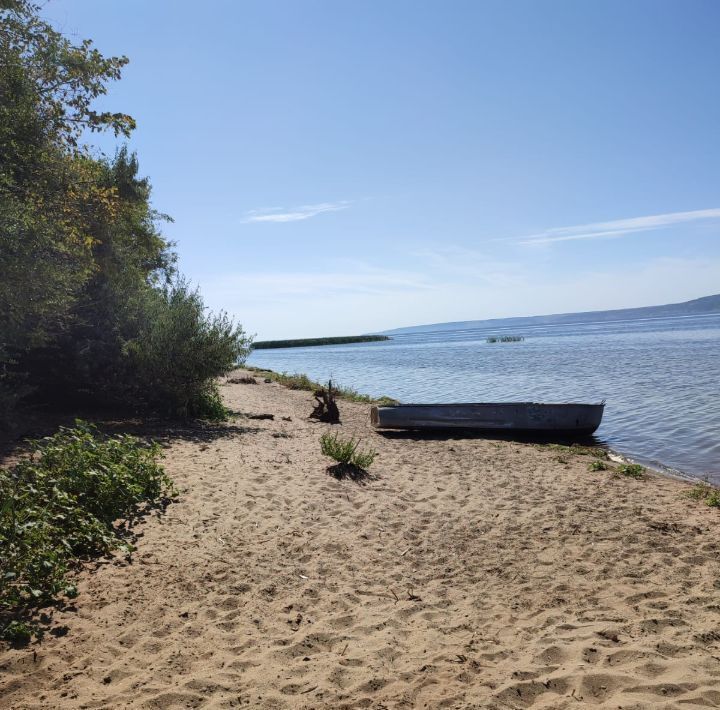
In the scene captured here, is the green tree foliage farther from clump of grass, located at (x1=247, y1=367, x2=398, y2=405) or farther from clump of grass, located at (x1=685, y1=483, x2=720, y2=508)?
clump of grass, located at (x1=685, y1=483, x2=720, y2=508)

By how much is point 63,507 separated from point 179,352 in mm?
8694

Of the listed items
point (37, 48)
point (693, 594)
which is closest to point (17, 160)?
point (37, 48)

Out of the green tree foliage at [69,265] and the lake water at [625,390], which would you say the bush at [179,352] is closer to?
the green tree foliage at [69,265]

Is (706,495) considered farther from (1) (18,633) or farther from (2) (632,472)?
(1) (18,633)

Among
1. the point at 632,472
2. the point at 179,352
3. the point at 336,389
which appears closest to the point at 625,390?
the point at 336,389

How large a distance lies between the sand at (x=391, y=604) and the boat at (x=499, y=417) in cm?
599

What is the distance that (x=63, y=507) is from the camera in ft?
20.1

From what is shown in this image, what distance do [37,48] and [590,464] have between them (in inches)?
532

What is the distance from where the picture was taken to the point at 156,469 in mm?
8141

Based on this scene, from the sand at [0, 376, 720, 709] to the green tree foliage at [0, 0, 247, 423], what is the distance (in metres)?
4.27

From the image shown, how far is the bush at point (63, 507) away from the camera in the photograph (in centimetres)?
505

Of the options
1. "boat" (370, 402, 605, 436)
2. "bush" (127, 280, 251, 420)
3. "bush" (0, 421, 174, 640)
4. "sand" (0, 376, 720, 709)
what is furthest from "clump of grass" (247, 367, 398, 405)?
"bush" (0, 421, 174, 640)

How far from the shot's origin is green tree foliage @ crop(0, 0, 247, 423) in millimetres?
9672

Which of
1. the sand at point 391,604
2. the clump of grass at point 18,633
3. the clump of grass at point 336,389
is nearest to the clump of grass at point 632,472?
the sand at point 391,604
